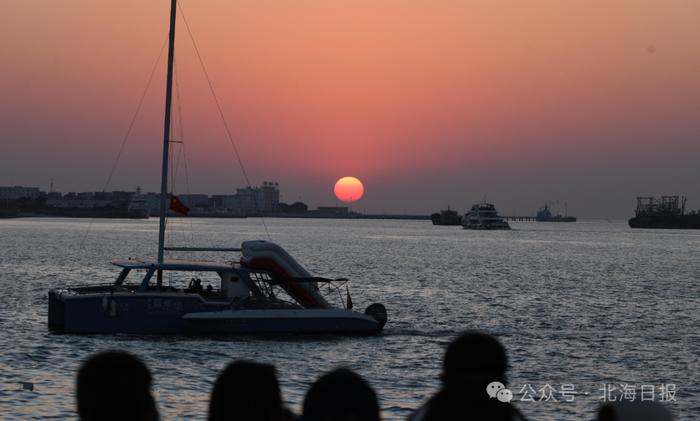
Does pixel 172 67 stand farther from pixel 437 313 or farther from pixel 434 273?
pixel 434 273

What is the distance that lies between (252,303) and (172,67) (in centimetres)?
915

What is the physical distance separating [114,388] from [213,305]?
28.7m

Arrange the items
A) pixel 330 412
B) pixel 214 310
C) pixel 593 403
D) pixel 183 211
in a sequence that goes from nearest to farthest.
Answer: pixel 330 412, pixel 593 403, pixel 214 310, pixel 183 211

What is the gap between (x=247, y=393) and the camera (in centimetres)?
473

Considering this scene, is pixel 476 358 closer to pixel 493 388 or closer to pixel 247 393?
pixel 493 388

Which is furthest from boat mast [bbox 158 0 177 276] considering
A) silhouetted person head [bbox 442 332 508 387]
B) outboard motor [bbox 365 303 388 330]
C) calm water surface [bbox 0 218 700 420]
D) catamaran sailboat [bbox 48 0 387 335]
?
silhouetted person head [bbox 442 332 508 387]

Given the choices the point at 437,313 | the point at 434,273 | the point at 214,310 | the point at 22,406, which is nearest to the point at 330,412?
the point at 22,406

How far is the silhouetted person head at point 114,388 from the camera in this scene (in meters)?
4.67

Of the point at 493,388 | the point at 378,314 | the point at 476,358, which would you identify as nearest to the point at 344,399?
the point at 493,388

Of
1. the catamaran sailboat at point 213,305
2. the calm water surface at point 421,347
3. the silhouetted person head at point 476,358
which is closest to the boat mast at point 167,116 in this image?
the catamaran sailboat at point 213,305

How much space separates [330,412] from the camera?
4.38 m

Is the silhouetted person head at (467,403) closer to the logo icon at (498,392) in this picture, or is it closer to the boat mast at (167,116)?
the logo icon at (498,392)

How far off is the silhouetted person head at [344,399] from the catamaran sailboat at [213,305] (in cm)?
2696

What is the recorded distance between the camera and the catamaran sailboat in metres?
32.0
